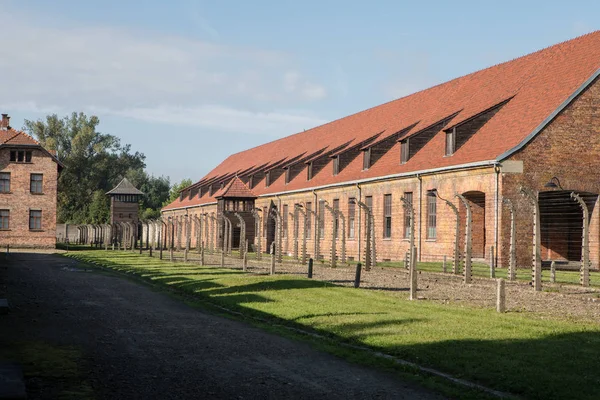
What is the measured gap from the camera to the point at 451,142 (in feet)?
119

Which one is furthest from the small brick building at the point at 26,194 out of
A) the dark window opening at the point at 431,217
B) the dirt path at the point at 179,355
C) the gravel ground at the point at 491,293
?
the dirt path at the point at 179,355

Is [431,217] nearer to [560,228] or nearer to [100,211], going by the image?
[560,228]

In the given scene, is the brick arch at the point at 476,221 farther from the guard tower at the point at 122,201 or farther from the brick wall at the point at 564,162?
the guard tower at the point at 122,201

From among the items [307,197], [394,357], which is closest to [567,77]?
[307,197]

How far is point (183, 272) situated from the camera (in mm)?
30453

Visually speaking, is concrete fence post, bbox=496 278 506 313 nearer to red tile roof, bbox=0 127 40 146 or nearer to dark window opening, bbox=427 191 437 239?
dark window opening, bbox=427 191 437 239

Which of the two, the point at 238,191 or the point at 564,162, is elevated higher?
the point at 238,191

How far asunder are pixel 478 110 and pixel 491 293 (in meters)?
18.0

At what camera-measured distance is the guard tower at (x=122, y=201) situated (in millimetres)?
92312

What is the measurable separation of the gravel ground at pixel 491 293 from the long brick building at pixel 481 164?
12.7ft

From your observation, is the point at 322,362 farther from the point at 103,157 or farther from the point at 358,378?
the point at 103,157

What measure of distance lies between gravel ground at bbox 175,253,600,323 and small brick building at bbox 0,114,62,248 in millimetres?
37328

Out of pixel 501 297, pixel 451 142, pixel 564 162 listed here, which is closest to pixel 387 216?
pixel 451 142

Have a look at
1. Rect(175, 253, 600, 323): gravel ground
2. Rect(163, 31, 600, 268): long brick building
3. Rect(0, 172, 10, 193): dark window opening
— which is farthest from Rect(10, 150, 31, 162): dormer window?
Rect(175, 253, 600, 323): gravel ground
